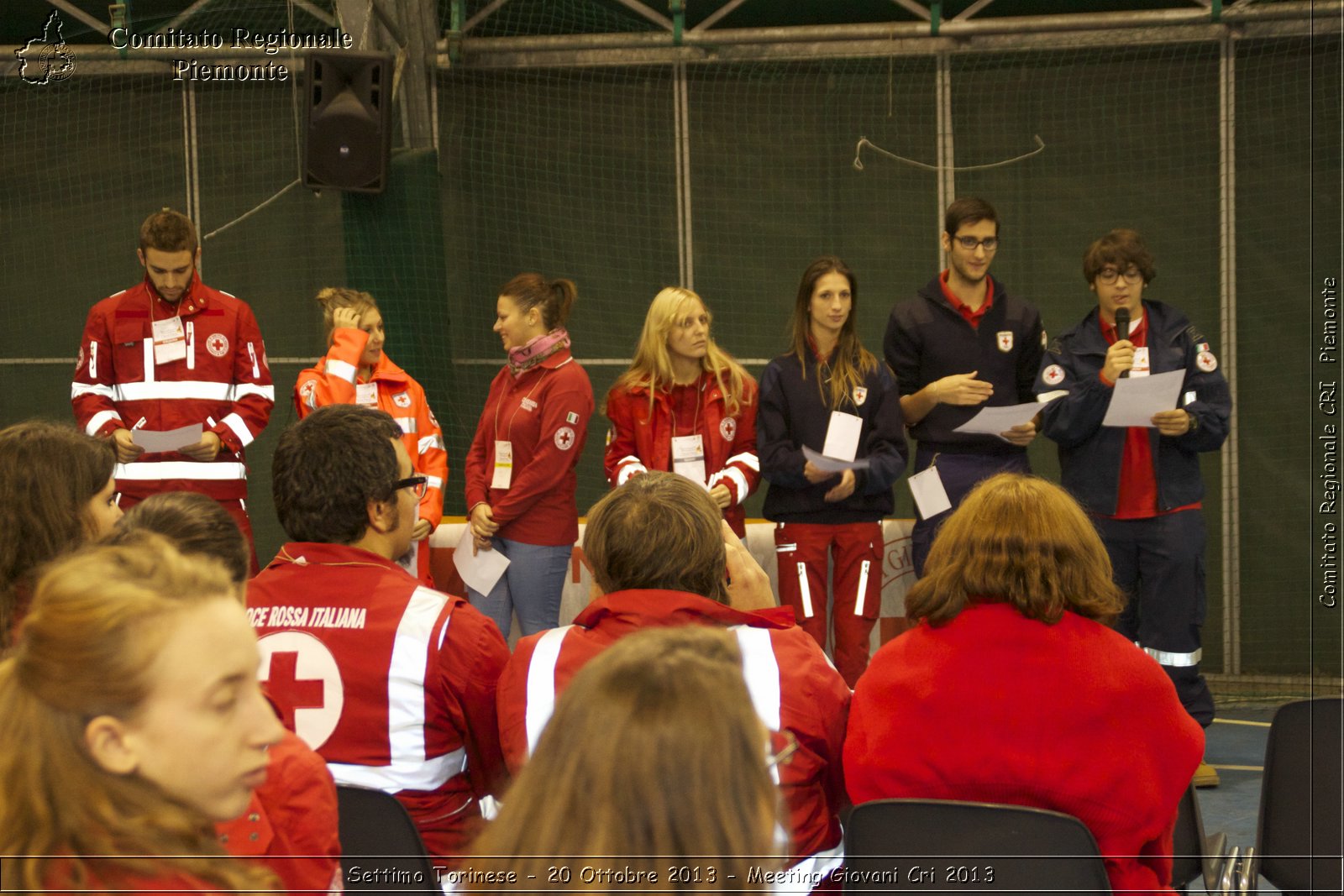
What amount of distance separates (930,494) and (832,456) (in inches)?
14.4

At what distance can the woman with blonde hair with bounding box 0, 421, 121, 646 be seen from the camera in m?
2.16

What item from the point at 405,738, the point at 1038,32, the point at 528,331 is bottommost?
the point at 405,738

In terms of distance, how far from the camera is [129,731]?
44.3 inches

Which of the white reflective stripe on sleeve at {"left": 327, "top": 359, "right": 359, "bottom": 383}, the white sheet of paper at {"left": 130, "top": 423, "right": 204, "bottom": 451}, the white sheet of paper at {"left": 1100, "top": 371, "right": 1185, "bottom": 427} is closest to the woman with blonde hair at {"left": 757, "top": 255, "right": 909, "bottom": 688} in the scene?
the white sheet of paper at {"left": 1100, "top": 371, "right": 1185, "bottom": 427}

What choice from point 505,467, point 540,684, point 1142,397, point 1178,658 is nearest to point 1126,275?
point 1142,397

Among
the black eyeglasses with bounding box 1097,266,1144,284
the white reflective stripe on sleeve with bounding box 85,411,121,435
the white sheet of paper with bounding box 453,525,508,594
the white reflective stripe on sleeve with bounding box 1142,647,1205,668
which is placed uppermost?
the black eyeglasses with bounding box 1097,266,1144,284

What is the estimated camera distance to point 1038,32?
625cm

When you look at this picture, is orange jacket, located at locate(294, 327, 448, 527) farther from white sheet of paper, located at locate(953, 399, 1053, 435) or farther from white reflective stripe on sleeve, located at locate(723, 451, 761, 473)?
white sheet of paper, located at locate(953, 399, 1053, 435)

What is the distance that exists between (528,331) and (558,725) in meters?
3.64

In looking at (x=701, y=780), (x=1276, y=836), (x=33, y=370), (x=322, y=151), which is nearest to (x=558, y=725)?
(x=701, y=780)

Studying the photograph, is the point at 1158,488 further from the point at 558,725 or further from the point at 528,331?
the point at 558,725

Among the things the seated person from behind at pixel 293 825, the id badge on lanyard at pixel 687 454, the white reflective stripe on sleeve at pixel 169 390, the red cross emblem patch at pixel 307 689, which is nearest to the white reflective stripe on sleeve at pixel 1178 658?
the id badge on lanyard at pixel 687 454

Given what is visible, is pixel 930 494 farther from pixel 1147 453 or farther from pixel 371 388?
pixel 371 388

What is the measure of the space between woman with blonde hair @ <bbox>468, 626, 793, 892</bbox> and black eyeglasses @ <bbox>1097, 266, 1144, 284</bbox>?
3586 millimetres
